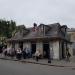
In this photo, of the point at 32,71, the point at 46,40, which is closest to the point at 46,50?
the point at 46,40

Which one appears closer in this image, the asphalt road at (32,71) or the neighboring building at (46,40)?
the asphalt road at (32,71)

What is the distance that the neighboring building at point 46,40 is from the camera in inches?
1388

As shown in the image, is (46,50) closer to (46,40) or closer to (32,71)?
(46,40)

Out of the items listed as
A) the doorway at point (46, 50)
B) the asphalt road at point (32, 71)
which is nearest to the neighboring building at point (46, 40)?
the doorway at point (46, 50)

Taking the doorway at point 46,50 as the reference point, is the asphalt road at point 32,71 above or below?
below

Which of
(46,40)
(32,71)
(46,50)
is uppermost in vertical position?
(46,40)

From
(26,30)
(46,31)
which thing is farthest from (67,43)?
(26,30)

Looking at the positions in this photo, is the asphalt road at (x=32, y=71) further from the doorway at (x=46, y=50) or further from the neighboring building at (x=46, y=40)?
the doorway at (x=46, y=50)

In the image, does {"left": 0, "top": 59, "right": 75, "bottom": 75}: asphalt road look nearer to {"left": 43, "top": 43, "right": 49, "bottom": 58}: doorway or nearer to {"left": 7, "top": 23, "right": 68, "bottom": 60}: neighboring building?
{"left": 7, "top": 23, "right": 68, "bottom": 60}: neighboring building

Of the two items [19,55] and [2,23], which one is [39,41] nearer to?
[19,55]

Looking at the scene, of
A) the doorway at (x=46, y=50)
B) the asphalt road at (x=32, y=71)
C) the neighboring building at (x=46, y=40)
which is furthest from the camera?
the doorway at (x=46, y=50)

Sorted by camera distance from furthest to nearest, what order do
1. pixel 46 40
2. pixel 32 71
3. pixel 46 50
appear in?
pixel 46 50 < pixel 46 40 < pixel 32 71

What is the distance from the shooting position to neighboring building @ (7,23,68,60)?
35250 mm

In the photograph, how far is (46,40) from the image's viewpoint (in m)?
36.3
